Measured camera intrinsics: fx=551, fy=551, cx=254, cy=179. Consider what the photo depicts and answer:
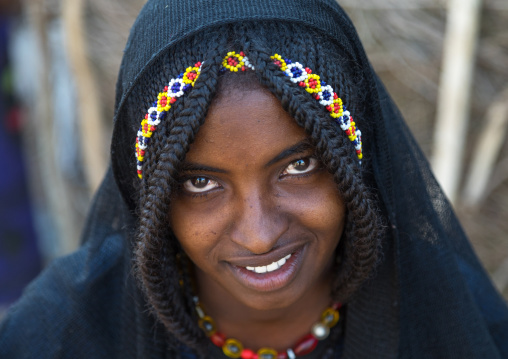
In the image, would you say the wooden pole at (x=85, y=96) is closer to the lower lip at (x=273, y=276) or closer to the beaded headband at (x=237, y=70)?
the beaded headband at (x=237, y=70)

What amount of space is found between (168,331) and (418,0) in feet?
7.09

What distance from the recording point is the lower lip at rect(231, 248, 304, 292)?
1580 millimetres

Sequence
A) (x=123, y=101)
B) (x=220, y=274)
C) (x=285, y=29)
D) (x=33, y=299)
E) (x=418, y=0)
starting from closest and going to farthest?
(x=285, y=29) → (x=123, y=101) → (x=220, y=274) → (x=33, y=299) → (x=418, y=0)

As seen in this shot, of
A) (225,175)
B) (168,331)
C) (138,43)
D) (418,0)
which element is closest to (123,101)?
(138,43)

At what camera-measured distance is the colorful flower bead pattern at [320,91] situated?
1360 mm

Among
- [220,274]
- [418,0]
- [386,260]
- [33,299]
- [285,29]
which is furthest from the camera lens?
[418,0]

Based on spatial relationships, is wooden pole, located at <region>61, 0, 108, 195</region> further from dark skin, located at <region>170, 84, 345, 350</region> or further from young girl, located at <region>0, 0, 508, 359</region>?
dark skin, located at <region>170, 84, 345, 350</region>

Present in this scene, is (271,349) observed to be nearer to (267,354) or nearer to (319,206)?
(267,354)

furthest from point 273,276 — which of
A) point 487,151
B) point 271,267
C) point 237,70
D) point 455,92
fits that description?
point 487,151

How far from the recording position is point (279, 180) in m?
1.48

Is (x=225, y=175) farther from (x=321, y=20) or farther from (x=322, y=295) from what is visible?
(x=322, y=295)

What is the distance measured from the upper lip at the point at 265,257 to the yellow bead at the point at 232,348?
40cm

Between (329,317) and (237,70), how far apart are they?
93 centimetres

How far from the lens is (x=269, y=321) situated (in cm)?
185
